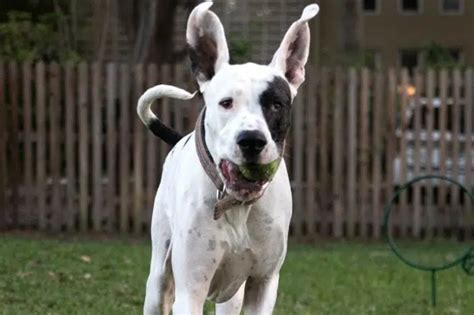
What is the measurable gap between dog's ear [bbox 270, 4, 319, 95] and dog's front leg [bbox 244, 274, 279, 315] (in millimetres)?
906

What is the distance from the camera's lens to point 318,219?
14.8 meters

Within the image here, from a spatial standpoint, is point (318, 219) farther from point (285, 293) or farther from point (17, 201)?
point (285, 293)

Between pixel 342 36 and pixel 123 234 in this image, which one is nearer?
pixel 123 234

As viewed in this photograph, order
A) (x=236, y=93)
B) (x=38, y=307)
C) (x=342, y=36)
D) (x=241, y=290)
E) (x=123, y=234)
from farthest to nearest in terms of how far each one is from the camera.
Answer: (x=342, y=36) → (x=123, y=234) → (x=38, y=307) → (x=241, y=290) → (x=236, y=93)

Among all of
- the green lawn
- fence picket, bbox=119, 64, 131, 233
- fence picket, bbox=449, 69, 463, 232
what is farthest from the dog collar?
fence picket, bbox=449, 69, 463, 232

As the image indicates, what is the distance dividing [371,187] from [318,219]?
781mm

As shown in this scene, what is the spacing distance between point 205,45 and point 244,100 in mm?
502

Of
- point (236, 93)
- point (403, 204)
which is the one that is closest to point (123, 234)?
point (403, 204)

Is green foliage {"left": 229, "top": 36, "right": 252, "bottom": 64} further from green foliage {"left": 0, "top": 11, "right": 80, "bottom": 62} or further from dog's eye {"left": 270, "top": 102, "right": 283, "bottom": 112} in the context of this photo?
dog's eye {"left": 270, "top": 102, "right": 283, "bottom": 112}

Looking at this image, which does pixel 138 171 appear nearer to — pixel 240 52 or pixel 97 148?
pixel 97 148

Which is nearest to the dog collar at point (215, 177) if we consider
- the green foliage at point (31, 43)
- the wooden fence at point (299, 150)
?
the wooden fence at point (299, 150)

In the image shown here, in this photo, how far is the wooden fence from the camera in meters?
14.6

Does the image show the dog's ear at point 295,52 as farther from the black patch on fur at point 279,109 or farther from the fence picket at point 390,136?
the fence picket at point 390,136

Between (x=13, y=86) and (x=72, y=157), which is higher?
(x=13, y=86)
